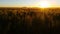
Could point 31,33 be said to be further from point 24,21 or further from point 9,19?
point 9,19

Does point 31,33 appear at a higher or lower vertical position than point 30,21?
lower

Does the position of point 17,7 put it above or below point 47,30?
above

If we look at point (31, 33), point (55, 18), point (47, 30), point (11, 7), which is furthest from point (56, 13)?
point (11, 7)

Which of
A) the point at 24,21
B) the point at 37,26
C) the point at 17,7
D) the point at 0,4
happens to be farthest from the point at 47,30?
the point at 0,4

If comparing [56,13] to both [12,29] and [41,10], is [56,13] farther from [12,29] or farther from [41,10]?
[12,29]

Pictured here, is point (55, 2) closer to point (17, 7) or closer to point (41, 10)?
point (41, 10)

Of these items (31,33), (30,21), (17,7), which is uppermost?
(17,7)
